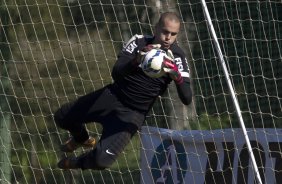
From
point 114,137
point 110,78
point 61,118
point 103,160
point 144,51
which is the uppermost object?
point 144,51

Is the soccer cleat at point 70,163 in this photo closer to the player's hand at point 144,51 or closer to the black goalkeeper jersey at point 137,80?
the black goalkeeper jersey at point 137,80

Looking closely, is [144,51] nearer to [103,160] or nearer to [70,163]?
[103,160]

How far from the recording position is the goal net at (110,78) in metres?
8.03

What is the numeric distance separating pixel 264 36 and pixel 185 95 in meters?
1.64

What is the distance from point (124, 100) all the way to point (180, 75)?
568mm

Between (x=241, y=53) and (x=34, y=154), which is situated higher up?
(x=241, y=53)

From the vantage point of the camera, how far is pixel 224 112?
27.0 ft

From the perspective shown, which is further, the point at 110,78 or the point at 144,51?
the point at 110,78

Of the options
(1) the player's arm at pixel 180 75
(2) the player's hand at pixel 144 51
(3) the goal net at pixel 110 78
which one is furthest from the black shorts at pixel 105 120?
(3) the goal net at pixel 110 78

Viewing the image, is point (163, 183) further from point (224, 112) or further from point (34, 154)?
point (34, 154)

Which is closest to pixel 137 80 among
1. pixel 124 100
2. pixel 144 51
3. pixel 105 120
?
pixel 124 100

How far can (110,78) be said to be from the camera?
344 inches

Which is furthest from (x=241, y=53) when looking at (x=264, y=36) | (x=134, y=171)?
(x=134, y=171)

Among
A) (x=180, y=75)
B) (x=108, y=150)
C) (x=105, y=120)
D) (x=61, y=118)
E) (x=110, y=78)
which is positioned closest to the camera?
(x=180, y=75)
